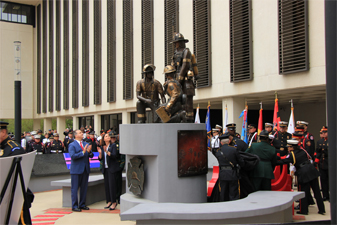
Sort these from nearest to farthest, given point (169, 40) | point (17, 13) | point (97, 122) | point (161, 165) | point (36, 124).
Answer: point (161, 165) < point (169, 40) < point (97, 122) < point (17, 13) < point (36, 124)

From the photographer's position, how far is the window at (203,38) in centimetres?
1695

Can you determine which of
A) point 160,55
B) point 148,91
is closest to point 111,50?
point 160,55

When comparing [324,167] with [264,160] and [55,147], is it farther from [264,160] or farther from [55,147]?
[55,147]

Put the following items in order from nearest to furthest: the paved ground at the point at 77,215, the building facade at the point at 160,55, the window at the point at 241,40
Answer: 1. the paved ground at the point at 77,215
2. the building facade at the point at 160,55
3. the window at the point at 241,40

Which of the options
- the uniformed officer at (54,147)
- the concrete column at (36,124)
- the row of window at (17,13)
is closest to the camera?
the uniformed officer at (54,147)

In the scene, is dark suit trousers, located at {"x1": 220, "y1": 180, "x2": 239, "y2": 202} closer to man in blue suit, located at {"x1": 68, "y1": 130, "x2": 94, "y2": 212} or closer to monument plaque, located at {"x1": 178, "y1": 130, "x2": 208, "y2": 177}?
monument plaque, located at {"x1": 178, "y1": 130, "x2": 208, "y2": 177}

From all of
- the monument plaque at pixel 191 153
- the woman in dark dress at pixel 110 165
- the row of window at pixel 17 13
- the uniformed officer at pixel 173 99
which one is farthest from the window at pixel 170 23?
the row of window at pixel 17 13

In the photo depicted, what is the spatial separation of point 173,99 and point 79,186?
11.8ft

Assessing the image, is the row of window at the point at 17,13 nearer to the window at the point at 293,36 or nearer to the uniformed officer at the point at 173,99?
the window at the point at 293,36

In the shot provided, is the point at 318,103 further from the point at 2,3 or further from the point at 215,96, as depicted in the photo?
the point at 2,3

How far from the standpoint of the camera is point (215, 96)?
1664 centimetres

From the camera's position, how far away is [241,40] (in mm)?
15195

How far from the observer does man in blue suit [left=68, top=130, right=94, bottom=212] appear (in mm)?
8875

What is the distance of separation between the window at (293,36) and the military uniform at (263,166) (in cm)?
564
